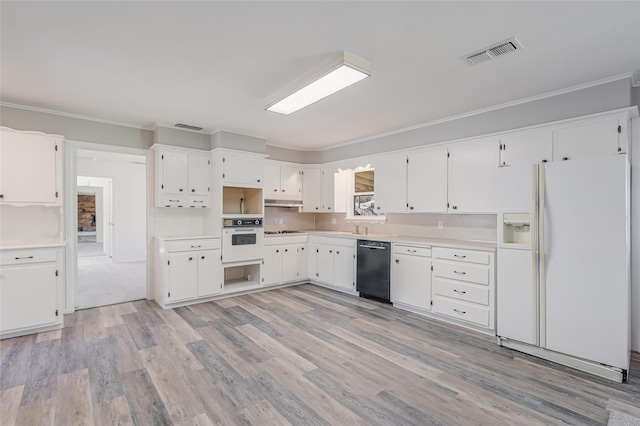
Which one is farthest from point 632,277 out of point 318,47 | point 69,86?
point 69,86

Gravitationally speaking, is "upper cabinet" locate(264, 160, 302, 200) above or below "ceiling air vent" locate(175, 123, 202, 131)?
below

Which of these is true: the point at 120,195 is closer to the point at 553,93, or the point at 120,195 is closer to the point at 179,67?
the point at 179,67

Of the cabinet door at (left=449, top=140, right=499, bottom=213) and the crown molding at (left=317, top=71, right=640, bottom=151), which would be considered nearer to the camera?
the crown molding at (left=317, top=71, right=640, bottom=151)

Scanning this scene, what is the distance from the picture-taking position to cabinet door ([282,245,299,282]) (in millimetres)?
5547

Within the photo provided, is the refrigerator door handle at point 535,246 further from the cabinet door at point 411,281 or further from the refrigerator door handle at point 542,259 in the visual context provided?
the cabinet door at point 411,281

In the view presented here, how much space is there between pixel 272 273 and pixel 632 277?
4.53m

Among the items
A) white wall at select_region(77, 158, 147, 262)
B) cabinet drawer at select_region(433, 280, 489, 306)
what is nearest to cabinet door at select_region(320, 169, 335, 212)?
cabinet drawer at select_region(433, 280, 489, 306)

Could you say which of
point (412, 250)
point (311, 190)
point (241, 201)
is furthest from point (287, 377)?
point (311, 190)

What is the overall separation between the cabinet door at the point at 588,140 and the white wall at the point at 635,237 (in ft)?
1.31

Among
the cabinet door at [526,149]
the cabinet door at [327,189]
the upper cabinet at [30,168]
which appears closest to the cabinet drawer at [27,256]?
the upper cabinet at [30,168]

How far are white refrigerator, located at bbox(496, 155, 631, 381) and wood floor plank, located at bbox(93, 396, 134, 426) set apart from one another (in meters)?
3.31

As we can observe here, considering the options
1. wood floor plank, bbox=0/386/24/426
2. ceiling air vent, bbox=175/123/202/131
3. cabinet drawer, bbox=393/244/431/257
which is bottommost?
wood floor plank, bbox=0/386/24/426

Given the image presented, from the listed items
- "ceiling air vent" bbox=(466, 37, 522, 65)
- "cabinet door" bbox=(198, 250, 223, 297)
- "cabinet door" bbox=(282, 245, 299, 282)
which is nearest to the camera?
"ceiling air vent" bbox=(466, 37, 522, 65)

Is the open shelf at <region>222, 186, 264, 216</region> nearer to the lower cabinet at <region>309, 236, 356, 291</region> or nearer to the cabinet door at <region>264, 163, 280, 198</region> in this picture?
the cabinet door at <region>264, 163, 280, 198</region>
